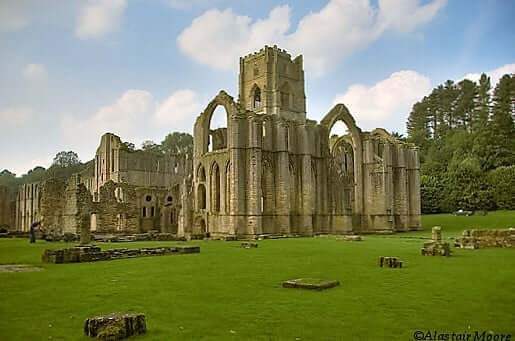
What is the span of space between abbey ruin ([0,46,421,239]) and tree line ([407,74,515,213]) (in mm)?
8524

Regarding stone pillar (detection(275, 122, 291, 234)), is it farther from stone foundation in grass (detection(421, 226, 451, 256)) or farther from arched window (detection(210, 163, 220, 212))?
stone foundation in grass (detection(421, 226, 451, 256))

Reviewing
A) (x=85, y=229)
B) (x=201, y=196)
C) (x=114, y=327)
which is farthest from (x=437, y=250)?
(x=201, y=196)

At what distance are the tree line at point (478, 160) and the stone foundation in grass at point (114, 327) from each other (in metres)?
48.2

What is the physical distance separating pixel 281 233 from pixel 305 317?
28.1 metres

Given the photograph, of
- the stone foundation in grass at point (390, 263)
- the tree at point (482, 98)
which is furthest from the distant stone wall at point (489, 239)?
the tree at point (482, 98)

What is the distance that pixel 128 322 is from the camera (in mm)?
5891

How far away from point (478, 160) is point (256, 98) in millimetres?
32088

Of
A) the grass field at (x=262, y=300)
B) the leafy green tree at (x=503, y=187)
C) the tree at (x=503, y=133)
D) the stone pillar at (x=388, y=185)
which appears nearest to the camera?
the grass field at (x=262, y=300)

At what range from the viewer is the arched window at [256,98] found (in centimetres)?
7012

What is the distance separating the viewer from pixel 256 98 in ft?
233

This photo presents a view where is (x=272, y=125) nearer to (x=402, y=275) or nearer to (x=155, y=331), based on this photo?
(x=402, y=275)

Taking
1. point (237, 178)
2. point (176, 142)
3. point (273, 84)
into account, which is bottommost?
point (237, 178)

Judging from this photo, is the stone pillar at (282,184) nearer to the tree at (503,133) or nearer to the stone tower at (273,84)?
the tree at (503,133)

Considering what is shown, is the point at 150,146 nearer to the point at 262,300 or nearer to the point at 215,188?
the point at 215,188
